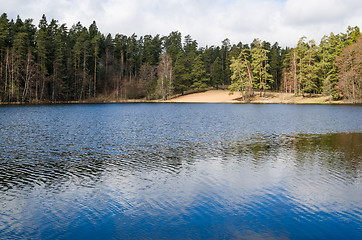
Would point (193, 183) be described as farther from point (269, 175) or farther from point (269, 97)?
point (269, 97)

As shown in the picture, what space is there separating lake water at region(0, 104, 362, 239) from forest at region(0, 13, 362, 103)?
66119 mm

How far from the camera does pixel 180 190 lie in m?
11.3

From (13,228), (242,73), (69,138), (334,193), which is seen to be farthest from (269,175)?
(242,73)

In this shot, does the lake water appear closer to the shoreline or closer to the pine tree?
the shoreline

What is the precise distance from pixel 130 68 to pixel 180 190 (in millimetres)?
107108

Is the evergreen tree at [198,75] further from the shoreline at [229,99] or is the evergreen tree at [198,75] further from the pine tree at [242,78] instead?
the pine tree at [242,78]

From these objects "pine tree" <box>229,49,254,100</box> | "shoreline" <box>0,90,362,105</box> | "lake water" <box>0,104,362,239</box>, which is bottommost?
"lake water" <box>0,104,362,239</box>

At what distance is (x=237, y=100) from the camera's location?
98250 mm

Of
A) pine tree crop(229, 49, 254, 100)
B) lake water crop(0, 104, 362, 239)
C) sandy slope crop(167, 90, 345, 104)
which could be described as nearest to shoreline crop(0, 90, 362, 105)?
sandy slope crop(167, 90, 345, 104)

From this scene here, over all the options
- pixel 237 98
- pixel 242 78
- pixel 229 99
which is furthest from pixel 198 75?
pixel 242 78

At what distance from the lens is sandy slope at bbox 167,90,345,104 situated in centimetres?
8469

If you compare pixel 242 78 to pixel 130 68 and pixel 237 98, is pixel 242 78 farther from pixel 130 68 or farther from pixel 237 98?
pixel 130 68

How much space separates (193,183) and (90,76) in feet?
311

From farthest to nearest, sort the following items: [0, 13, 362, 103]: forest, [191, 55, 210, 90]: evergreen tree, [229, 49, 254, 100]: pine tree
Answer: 1. [191, 55, 210, 90]: evergreen tree
2. [229, 49, 254, 100]: pine tree
3. [0, 13, 362, 103]: forest
